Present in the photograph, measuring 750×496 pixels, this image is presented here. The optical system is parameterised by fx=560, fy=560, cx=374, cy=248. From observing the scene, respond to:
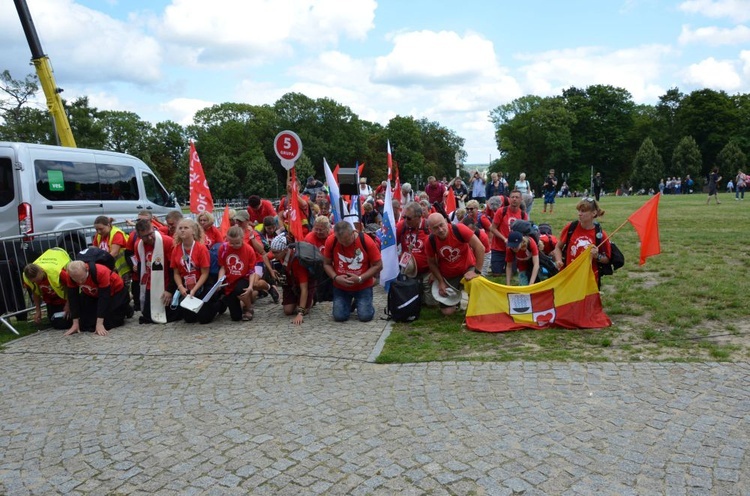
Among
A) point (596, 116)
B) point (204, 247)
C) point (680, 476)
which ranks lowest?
point (680, 476)

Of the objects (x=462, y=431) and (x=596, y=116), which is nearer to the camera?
(x=462, y=431)

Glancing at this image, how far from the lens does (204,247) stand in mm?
8258

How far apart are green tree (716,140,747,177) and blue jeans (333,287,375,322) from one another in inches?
2642

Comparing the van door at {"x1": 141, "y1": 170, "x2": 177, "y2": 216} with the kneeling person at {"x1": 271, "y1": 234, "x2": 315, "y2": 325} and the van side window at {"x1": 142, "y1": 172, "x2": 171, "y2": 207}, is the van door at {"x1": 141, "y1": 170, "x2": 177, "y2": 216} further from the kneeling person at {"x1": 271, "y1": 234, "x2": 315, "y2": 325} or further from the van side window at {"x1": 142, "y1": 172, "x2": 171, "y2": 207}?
the kneeling person at {"x1": 271, "y1": 234, "x2": 315, "y2": 325}

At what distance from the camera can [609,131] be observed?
76.4m

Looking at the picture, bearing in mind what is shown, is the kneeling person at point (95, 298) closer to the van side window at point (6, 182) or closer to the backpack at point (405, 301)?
the backpack at point (405, 301)

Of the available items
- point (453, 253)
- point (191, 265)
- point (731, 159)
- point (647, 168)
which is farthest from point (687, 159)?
point (191, 265)

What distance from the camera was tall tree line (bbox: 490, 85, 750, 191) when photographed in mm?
69062

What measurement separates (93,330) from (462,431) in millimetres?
5925

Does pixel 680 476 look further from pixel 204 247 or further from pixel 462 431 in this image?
pixel 204 247

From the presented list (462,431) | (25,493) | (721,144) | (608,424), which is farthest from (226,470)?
(721,144)

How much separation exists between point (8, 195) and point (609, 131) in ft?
256

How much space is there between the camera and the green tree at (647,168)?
66.9 m

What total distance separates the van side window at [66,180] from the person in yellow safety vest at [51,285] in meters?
3.66
